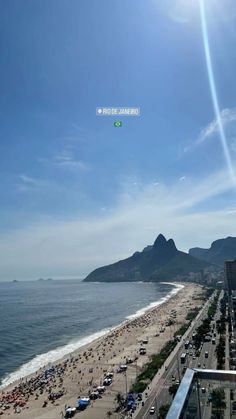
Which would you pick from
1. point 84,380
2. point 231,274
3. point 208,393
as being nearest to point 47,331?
A: point 84,380

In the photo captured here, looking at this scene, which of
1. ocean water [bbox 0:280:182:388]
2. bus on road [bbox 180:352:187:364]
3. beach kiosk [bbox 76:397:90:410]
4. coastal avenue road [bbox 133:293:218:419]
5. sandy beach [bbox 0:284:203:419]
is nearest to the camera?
coastal avenue road [bbox 133:293:218:419]

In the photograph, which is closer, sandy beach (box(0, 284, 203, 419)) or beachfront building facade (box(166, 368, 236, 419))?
beachfront building facade (box(166, 368, 236, 419))

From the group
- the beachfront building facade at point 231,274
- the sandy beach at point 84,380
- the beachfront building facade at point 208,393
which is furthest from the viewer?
the beachfront building facade at point 231,274

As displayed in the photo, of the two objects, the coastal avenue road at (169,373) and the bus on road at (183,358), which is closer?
the coastal avenue road at (169,373)

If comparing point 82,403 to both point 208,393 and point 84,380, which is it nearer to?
point 84,380

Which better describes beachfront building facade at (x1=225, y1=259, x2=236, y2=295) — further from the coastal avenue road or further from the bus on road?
the bus on road

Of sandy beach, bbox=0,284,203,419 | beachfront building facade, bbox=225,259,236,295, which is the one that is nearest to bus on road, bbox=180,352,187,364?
sandy beach, bbox=0,284,203,419

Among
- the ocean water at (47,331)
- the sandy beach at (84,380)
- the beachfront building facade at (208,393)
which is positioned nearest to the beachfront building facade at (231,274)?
the ocean water at (47,331)

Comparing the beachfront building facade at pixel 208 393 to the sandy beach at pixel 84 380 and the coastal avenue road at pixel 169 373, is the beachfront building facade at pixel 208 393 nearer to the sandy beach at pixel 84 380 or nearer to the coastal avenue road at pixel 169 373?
the coastal avenue road at pixel 169 373
